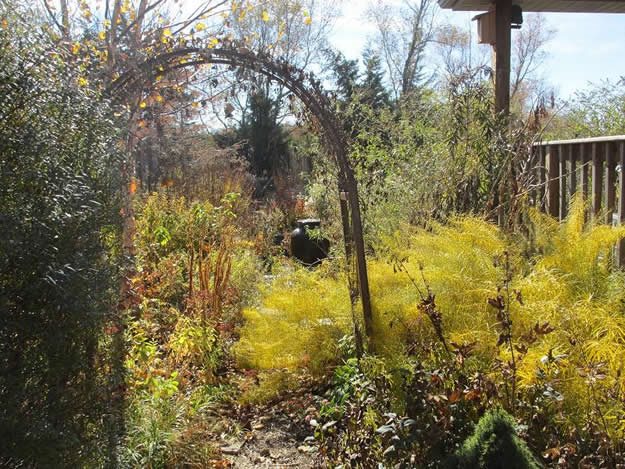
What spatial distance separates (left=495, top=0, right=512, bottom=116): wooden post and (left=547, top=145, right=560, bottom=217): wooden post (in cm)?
45

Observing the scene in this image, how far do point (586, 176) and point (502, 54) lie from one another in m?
1.22

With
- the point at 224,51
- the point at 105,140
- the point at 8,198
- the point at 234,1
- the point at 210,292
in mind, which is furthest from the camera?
the point at 234,1

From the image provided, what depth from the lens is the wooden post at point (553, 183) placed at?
13.7 feet

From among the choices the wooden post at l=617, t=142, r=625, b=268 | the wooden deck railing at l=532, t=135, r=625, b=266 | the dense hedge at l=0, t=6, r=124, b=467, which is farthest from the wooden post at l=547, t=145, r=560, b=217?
the dense hedge at l=0, t=6, r=124, b=467

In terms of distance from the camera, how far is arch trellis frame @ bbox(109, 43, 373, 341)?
2863mm

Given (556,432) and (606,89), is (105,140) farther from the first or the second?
(606,89)

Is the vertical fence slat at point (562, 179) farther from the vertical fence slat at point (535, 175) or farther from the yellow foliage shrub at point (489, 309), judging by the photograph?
the yellow foliage shrub at point (489, 309)

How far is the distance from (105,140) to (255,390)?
175 cm

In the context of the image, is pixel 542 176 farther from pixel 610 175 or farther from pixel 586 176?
pixel 610 175

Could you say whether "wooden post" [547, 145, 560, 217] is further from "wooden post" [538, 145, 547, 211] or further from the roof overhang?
the roof overhang

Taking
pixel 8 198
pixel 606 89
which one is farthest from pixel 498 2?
pixel 8 198

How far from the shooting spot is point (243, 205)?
7531mm

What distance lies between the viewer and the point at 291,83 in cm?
298

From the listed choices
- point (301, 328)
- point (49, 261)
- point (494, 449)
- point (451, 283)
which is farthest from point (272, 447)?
point (49, 261)
